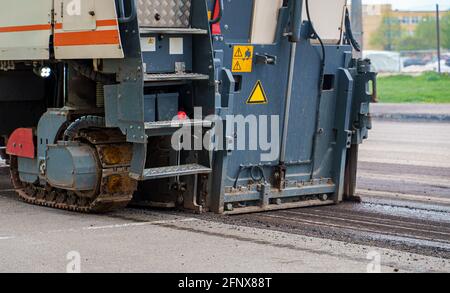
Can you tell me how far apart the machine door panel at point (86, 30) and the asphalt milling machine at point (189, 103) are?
2 centimetres

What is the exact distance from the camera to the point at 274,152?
12398mm

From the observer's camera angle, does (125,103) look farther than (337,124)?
No

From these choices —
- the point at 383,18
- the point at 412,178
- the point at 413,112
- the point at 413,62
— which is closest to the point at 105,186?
Answer: the point at 412,178

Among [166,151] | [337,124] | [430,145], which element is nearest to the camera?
[166,151]

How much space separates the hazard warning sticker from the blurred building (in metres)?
59.5

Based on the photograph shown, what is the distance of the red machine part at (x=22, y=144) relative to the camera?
41.3 ft

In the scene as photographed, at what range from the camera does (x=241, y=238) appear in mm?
A: 10234

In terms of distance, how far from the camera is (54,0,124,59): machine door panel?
10875 mm

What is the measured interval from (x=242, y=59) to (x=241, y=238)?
2463 millimetres

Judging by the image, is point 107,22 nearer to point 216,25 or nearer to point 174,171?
point 216,25
